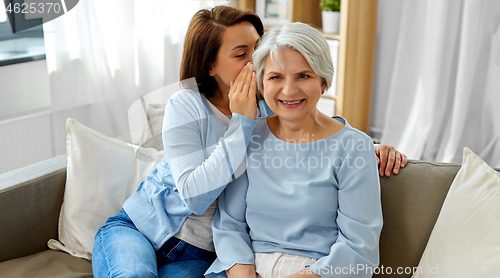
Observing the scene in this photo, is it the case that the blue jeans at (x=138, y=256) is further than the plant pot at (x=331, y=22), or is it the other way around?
the plant pot at (x=331, y=22)

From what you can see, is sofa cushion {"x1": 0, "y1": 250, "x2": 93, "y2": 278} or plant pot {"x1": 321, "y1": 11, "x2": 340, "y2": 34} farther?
plant pot {"x1": 321, "y1": 11, "x2": 340, "y2": 34}

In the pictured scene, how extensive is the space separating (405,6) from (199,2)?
154 cm

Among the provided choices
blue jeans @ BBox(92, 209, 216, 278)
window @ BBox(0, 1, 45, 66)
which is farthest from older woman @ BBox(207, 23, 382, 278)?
window @ BBox(0, 1, 45, 66)

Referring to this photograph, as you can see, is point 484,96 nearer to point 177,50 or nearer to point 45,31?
point 177,50

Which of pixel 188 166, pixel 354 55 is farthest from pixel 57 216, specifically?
pixel 354 55

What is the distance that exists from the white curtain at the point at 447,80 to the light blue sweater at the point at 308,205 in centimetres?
216

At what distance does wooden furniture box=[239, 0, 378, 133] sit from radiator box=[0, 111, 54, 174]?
1997 millimetres

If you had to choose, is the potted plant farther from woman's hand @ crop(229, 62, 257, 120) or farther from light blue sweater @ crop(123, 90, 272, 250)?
woman's hand @ crop(229, 62, 257, 120)

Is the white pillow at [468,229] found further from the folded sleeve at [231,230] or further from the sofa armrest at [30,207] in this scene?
the sofa armrest at [30,207]

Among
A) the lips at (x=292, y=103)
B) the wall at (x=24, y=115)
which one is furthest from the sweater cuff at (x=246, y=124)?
the wall at (x=24, y=115)

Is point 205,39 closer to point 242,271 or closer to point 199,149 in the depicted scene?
point 199,149

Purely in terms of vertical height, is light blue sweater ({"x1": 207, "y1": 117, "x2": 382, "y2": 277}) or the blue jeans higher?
light blue sweater ({"x1": 207, "y1": 117, "x2": 382, "y2": 277})

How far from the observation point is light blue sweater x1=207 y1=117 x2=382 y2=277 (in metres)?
1.16

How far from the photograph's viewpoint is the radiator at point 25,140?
2.28m
